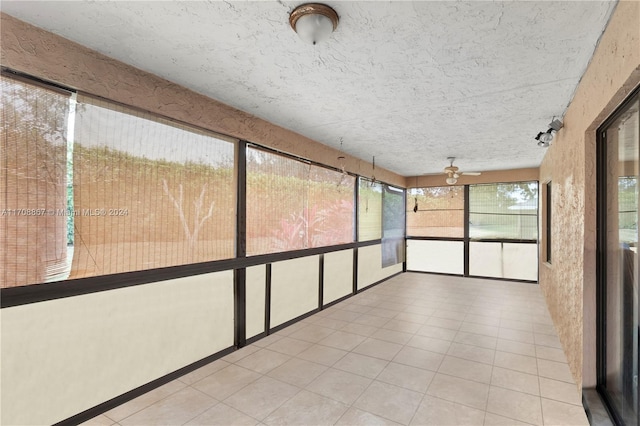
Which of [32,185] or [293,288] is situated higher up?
[32,185]

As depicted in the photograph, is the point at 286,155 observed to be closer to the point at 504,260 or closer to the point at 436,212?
the point at 436,212

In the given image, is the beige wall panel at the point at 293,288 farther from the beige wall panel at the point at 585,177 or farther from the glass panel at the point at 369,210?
the beige wall panel at the point at 585,177

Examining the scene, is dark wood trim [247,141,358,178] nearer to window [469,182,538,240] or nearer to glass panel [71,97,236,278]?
→ glass panel [71,97,236,278]

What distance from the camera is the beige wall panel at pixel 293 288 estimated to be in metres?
3.75

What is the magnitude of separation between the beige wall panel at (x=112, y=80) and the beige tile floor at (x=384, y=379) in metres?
2.22

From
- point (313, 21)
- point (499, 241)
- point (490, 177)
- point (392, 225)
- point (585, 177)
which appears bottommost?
point (499, 241)

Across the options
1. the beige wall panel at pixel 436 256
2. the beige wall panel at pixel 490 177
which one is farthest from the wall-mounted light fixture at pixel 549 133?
the beige wall panel at pixel 436 256

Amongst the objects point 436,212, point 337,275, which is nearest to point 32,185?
point 337,275

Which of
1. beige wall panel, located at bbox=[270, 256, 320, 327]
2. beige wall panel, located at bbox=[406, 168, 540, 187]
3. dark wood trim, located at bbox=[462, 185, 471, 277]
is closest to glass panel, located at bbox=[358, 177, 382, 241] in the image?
beige wall panel, located at bbox=[270, 256, 320, 327]

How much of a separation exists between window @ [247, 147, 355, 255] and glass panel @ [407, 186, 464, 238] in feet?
10.2

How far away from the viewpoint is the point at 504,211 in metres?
6.85

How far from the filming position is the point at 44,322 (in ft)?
6.25

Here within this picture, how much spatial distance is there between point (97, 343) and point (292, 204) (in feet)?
8.10

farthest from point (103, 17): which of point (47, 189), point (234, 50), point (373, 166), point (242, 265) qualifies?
point (373, 166)
